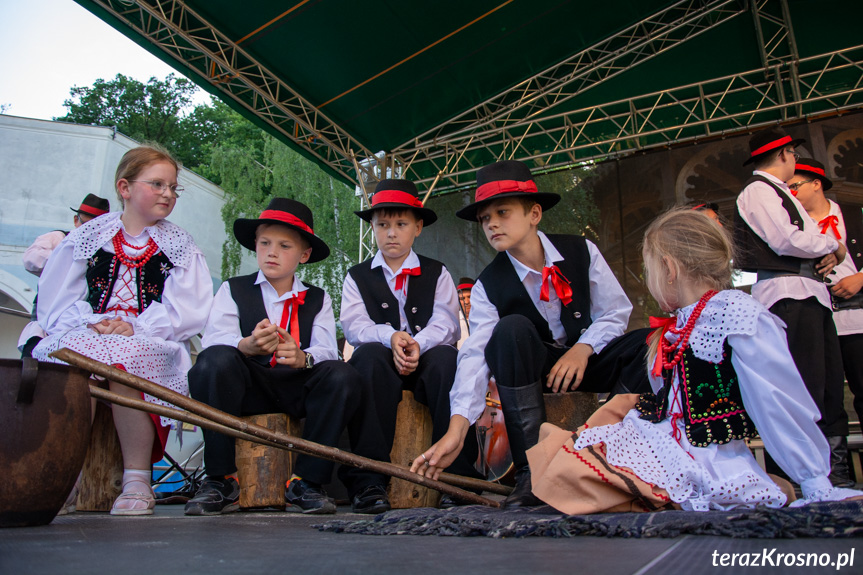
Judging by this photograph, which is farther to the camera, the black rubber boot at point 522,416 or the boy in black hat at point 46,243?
the boy in black hat at point 46,243

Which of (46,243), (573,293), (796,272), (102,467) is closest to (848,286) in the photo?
(796,272)

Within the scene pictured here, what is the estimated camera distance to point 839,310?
3.46m

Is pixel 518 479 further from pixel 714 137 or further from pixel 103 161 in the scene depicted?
pixel 103 161

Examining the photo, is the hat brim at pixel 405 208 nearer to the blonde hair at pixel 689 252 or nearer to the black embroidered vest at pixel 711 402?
the blonde hair at pixel 689 252

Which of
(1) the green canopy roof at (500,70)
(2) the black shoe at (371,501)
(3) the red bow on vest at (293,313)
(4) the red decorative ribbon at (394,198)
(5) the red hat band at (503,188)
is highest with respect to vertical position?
(1) the green canopy roof at (500,70)

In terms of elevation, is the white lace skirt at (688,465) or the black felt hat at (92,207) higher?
the black felt hat at (92,207)

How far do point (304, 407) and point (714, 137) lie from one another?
5.67m

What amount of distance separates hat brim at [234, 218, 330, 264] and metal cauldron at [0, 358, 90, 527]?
4.43 ft

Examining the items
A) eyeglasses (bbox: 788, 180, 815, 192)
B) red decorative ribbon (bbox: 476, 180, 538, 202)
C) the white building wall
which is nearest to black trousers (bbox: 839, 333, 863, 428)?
eyeglasses (bbox: 788, 180, 815, 192)

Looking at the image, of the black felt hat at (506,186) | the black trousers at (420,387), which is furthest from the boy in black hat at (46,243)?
the black felt hat at (506,186)

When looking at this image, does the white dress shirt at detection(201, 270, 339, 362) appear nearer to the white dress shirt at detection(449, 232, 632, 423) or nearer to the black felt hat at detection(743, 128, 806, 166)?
the white dress shirt at detection(449, 232, 632, 423)

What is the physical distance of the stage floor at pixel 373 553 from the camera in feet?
3.05

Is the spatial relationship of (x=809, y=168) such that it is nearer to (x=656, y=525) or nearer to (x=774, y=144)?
(x=774, y=144)

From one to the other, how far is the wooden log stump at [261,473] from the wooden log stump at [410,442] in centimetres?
48
